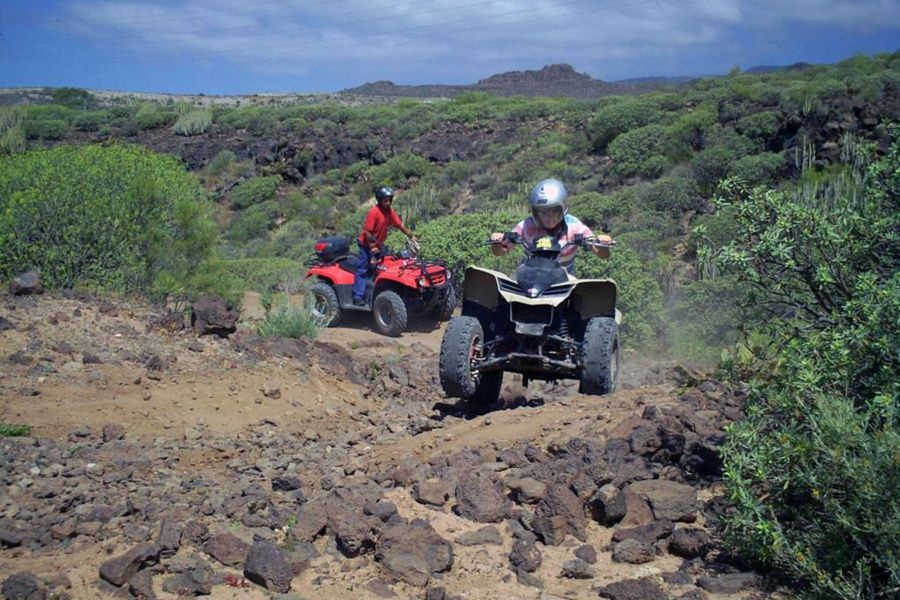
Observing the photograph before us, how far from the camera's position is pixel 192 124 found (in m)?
46.8

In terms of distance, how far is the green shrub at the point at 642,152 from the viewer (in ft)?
86.8

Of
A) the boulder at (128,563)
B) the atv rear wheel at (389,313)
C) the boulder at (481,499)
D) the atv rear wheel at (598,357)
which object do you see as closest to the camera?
the boulder at (128,563)

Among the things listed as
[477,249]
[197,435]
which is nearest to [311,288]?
[477,249]

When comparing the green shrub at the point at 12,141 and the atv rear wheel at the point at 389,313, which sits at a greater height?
the green shrub at the point at 12,141

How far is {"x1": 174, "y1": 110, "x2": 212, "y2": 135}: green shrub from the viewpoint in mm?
46500

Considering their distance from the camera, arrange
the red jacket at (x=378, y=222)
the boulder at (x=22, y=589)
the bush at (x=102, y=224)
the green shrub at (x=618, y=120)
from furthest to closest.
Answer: the green shrub at (x=618, y=120)
the red jacket at (x=378, y=222)
the bush at (x=102, y=224)
the boulder at (x=22, y=589)

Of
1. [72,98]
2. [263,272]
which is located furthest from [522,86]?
[263,272]

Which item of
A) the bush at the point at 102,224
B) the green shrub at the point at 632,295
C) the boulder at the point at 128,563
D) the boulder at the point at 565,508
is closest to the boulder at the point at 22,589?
the boulder at the point at 128,563

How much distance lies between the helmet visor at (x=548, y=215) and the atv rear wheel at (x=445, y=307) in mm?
5142

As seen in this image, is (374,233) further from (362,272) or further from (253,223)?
(253,223)

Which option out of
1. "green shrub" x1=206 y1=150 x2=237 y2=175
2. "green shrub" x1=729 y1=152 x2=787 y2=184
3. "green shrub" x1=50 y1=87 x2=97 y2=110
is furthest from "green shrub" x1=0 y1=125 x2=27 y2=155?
"green shrub" x1=50 y1=87 x2=97 y2=110

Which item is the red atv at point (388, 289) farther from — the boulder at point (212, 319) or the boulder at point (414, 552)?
the boulder at point (414, 552)

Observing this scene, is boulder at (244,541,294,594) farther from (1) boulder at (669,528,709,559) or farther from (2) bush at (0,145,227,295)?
(2) bush at (0,145,227,295)

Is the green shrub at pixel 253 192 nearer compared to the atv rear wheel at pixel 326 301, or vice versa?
the atv rear wheel at pixel 326 301
